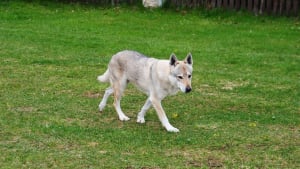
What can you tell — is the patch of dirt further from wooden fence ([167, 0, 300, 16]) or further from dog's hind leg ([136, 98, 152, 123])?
wooden fence ([167, 0, 300, 16])

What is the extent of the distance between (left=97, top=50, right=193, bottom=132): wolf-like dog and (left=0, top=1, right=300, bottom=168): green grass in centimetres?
32

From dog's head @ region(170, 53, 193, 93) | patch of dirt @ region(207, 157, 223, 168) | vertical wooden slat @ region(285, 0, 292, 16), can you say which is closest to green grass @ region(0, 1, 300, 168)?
patch of dirt @ region(207, 157, 223, 168)

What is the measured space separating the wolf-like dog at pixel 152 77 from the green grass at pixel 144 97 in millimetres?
321

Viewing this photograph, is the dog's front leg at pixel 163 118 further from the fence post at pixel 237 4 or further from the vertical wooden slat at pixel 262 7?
the fence post at pixel 237 4

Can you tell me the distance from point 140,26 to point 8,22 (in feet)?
13.1

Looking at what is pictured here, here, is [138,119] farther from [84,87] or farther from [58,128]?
[84,87]

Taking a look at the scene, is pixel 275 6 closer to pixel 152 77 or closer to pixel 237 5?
pixel 237 5

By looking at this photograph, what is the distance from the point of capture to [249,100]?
34.9 ft

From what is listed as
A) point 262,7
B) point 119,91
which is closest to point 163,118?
point 119,91

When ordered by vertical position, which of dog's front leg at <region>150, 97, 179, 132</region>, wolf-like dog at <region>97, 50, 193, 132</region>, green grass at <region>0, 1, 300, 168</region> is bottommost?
green grass at <region>0, 1, 300, 168</region>

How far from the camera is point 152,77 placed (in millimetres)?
8727

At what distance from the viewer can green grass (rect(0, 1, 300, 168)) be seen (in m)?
7.64

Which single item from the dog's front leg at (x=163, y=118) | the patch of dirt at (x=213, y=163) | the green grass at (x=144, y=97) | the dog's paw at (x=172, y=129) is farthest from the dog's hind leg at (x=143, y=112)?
the patch of dirt at (x=213, y=163)

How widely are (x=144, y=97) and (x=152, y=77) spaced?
1.98 meters
